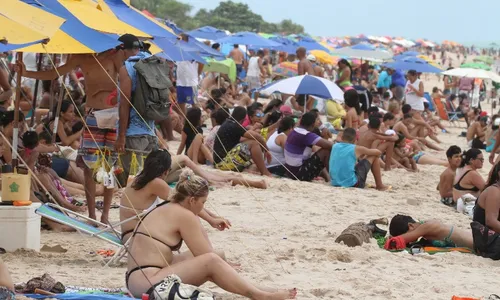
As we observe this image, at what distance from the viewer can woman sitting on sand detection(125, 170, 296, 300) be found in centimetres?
484

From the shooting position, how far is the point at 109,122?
660 cm

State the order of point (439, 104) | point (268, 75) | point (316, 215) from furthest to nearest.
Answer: point (268, 75) < point (439, 104) < point (316, 215)

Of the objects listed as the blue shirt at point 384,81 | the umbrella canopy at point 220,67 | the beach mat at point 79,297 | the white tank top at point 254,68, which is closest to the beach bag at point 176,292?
the beach mat at point 79,297

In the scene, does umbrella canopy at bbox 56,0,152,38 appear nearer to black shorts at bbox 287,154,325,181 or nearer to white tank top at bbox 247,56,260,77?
black shorts at bbox 287,154,325,181

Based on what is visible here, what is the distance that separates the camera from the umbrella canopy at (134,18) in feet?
27.7

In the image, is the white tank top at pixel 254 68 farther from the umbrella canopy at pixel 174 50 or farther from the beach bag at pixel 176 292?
the beach bag at pixel 176 292

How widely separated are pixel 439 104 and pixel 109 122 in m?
16.6

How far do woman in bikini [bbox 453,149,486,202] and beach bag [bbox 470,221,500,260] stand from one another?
2.04 meters

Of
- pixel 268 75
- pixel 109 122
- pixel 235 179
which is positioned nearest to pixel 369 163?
pixel 235 179

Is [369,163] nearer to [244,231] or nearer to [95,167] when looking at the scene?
[244,231]

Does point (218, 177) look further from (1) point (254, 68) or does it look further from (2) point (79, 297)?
(1) point (254, 68)

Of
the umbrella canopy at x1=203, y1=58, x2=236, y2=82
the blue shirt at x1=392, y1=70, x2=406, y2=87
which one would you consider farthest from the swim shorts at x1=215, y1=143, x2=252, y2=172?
the blue shirt at x1=392, y1=70, x2=406, y2=87

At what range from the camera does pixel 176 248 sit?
501 centimetres

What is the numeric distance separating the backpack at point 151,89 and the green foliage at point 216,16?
167 feet
